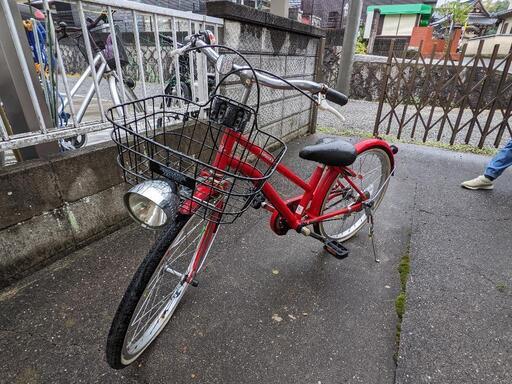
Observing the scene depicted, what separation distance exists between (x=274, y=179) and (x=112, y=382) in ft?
8.55

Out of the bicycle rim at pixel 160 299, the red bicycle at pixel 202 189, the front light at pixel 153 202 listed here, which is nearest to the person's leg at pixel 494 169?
the red bicycle at pixel 202 189

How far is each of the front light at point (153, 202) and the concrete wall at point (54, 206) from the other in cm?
119

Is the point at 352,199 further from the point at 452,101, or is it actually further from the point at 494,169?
the point at 452,101

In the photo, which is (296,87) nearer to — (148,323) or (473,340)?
(148,323)

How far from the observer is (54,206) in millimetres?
2014

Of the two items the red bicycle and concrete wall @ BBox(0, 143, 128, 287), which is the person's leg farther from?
concrete wall @ BBox(0, 143, 128, 287)

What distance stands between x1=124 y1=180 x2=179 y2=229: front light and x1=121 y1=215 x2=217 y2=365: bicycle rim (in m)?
0.26

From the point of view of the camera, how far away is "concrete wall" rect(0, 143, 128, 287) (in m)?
1.82

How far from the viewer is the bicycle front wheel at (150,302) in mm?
1276

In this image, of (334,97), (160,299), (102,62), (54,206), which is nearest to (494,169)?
(334,97)

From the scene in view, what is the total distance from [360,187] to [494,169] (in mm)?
1993

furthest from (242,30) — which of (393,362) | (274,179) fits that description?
(393,362)

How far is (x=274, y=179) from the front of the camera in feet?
11.9

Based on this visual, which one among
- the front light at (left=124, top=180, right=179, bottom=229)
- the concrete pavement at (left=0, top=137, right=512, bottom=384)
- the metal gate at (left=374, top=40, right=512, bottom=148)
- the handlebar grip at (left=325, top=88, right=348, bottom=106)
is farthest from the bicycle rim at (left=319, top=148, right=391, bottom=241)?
the metal gate at (left=374, top=40, right=512, bottom=148)
